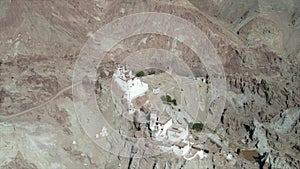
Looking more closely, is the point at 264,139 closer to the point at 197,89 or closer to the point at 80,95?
the point at 197,89

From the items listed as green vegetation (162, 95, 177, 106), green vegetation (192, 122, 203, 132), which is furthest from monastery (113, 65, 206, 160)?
green vegetation (192, 122, 203, 132)

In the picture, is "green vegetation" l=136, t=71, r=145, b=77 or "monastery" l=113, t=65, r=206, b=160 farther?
"green vegetation" l=136, t=71, r=145, b=77

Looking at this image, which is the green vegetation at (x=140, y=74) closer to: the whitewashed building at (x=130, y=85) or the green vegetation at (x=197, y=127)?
the whitewashed building at (x=130, y=85)

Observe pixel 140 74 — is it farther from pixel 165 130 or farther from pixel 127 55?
pixel 165 130

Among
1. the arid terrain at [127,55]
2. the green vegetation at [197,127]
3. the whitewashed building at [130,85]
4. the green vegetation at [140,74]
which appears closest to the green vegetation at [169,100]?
the whitewashed building at [130,85]

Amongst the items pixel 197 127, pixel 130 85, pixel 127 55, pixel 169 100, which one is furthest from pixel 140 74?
pixel 127 55

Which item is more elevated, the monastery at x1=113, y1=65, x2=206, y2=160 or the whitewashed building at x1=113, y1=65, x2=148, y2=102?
the whitewashed building at x1=113, y1=65, x2=148, y2=102

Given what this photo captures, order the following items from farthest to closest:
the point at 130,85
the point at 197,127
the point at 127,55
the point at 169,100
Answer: the point at 127,55 < the point at 197,127 < the point at 169,100 < the point at 130,85

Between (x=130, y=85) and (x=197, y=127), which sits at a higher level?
(x=130, y=85)

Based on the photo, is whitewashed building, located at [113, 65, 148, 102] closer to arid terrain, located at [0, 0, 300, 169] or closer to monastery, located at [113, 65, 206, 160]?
monastery, located at [113, 65, 206, 160]
